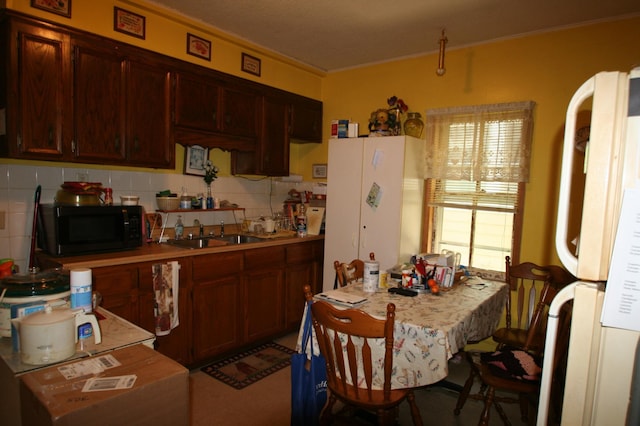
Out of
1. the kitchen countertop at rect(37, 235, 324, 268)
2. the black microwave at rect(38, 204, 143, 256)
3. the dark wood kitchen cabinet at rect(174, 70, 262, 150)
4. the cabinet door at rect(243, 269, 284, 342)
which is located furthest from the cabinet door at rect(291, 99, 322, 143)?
the black microwave at rect(38, 204, 143, 256)

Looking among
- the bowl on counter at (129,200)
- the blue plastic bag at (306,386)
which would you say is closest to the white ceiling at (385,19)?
the bowl on counter at (129,200)

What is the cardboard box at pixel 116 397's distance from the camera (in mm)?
1037

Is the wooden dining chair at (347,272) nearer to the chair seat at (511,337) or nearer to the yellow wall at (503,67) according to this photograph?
the chair seat at (511,337)

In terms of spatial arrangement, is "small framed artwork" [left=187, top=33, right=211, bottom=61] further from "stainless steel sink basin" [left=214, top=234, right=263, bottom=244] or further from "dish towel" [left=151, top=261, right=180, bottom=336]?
"dish towel" [left=151, top=261, right=180, bottom=336]

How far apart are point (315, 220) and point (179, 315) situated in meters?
1.66

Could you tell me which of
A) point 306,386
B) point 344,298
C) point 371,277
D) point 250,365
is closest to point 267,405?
point 250,365

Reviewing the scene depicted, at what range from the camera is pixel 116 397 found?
3.58 feet

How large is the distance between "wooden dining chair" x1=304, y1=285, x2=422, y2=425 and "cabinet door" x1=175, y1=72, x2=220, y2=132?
193 cm

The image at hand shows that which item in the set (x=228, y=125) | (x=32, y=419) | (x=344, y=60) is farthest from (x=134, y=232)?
(x=344, y=60)

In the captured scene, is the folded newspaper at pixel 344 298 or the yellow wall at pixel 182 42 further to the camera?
the yellow wall at pixel 182 42

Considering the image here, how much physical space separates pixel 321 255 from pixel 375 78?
6.26 ft

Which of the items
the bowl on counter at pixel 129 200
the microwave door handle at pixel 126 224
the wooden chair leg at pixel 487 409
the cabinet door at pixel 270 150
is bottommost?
the wooden chair leg at pixel 487 409

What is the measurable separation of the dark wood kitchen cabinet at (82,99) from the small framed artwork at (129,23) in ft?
0.49

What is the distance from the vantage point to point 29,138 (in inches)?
92.3
